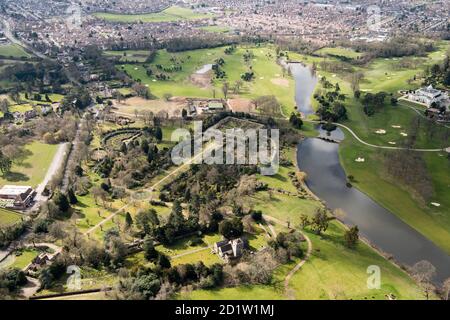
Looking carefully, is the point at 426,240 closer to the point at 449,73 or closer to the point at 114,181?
the point at 114,181

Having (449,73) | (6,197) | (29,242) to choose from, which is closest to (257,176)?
(29,242)

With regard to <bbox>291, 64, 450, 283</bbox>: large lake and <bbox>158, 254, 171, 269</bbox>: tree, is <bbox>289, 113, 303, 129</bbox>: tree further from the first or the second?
<bbox>158, 254, 171, 269</bbox>: tree

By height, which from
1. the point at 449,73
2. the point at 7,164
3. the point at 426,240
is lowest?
the point at 426,240

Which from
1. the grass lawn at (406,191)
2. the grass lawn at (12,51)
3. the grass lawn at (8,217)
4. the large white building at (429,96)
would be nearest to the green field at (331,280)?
the grass lawn at (406,191)

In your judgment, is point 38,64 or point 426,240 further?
point 38,64

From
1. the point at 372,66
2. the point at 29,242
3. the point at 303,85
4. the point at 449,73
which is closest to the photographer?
the point at 29,242

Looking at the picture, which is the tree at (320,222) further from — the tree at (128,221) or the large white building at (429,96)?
the large white building at (429,96)
